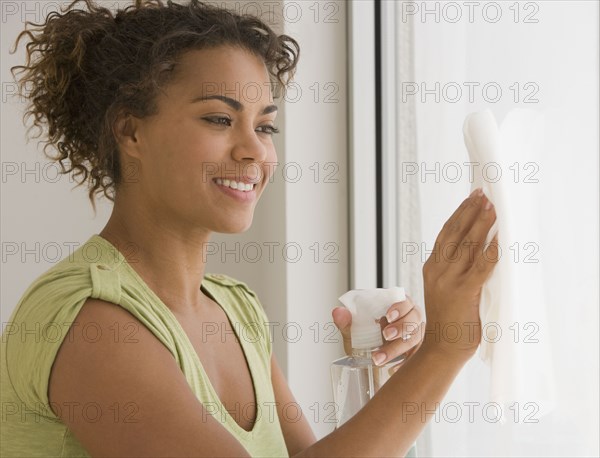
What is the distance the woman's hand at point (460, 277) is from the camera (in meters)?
0.76

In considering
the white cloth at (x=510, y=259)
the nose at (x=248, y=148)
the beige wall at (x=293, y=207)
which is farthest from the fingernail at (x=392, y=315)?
the beige wall at (x=293, y=207)

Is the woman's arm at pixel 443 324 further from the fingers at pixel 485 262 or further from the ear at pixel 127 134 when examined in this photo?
the ear at pixel 127 134

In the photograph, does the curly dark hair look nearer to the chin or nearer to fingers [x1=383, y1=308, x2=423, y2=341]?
the chin

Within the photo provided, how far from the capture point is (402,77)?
1450 mm

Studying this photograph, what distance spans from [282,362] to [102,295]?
3.32ft

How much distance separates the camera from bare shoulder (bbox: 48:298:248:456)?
708 millimetres

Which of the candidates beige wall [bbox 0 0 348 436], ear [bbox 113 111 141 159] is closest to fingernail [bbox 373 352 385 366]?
ear [bbox 113 111 141 159]

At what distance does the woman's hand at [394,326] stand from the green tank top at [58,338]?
0.15m

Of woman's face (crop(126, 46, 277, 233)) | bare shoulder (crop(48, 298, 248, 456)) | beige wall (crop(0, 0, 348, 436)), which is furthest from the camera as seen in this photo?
beige wall (crop(0, 0, 348, 436))

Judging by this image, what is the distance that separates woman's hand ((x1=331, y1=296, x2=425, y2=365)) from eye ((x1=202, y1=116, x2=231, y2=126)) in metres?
0.23

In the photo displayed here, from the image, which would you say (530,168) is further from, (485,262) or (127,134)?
(127,134)

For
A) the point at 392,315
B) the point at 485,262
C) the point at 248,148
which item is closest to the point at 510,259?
the point at 485,262

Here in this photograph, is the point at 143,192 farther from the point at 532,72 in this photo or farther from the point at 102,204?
the point at 102,204

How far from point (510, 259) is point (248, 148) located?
0.30 m
